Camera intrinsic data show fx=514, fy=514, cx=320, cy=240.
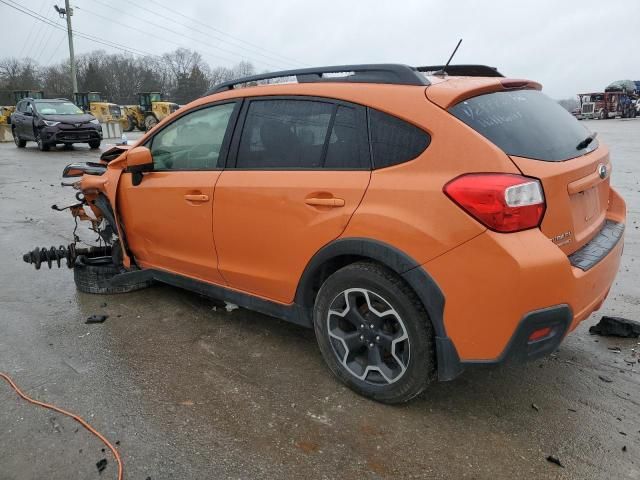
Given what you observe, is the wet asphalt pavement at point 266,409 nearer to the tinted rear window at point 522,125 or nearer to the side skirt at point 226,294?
the side skirt at point 226,294

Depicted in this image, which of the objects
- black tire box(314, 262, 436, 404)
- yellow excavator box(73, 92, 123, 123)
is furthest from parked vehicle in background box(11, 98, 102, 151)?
black tire box(314, 262, 436, 404)

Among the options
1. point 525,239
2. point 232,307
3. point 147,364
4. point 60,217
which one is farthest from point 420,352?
point 60,217

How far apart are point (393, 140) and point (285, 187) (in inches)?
27.2

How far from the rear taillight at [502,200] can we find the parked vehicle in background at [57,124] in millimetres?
18430

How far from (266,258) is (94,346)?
148cm

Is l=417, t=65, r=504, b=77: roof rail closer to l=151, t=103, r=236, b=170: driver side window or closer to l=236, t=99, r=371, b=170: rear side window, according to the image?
l=236, t=99, r=371, b=170: rear side window

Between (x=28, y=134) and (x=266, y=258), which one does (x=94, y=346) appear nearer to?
(x=266, y=258)

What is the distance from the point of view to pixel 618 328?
11.7 ft

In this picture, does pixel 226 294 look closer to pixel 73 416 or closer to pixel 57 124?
pixel 73 416

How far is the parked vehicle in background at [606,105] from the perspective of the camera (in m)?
39.1

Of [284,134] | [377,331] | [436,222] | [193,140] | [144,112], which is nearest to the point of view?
[436,222]

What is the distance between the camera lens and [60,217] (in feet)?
25.7

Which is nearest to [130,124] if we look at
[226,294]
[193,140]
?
[193,140]

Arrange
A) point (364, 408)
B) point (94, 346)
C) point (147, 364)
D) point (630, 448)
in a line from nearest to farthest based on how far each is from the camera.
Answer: point (630, 448), point (364, 408), point (147, 364), point (94, 346)
